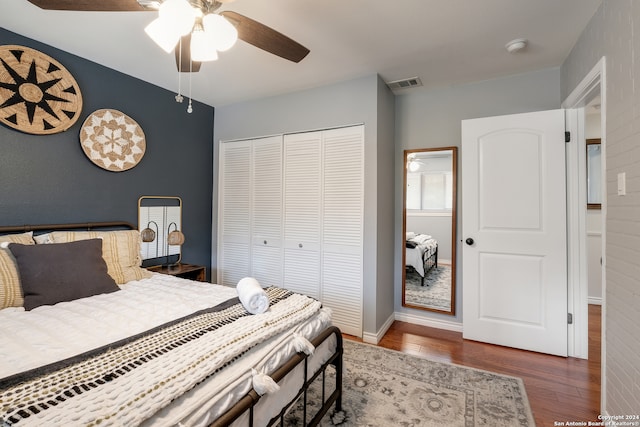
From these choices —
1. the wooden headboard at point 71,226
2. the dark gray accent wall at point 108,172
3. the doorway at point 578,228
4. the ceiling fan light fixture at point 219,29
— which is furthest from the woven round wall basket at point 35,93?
the doorway at point 578,228

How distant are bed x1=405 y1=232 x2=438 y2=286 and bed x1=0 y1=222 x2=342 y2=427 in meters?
1.71

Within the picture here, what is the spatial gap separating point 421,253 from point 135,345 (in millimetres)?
2726

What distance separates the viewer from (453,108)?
3.07m

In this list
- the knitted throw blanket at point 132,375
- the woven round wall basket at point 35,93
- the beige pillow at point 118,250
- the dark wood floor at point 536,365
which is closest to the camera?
the knitted throw blanket at point 132,375

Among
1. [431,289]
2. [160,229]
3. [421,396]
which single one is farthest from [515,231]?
[160,229]

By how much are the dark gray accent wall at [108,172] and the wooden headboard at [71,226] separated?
0.23 feet

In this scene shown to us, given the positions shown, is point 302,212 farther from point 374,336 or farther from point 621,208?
point 621,208

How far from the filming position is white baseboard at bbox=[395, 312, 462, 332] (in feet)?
10.00

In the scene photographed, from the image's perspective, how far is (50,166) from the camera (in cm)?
243

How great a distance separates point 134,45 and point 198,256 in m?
2.25

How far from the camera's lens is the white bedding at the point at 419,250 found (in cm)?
319

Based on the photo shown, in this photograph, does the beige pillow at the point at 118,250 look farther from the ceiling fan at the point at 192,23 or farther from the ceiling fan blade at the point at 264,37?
the ceiling fan blade at the point at 264,37

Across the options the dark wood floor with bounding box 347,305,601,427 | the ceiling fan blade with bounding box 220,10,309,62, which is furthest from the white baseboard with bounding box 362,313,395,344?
the ceiling fan blade with bounding box 220,10,309,62

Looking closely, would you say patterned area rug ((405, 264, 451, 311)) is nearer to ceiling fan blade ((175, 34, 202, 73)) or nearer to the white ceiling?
the white ceiling
